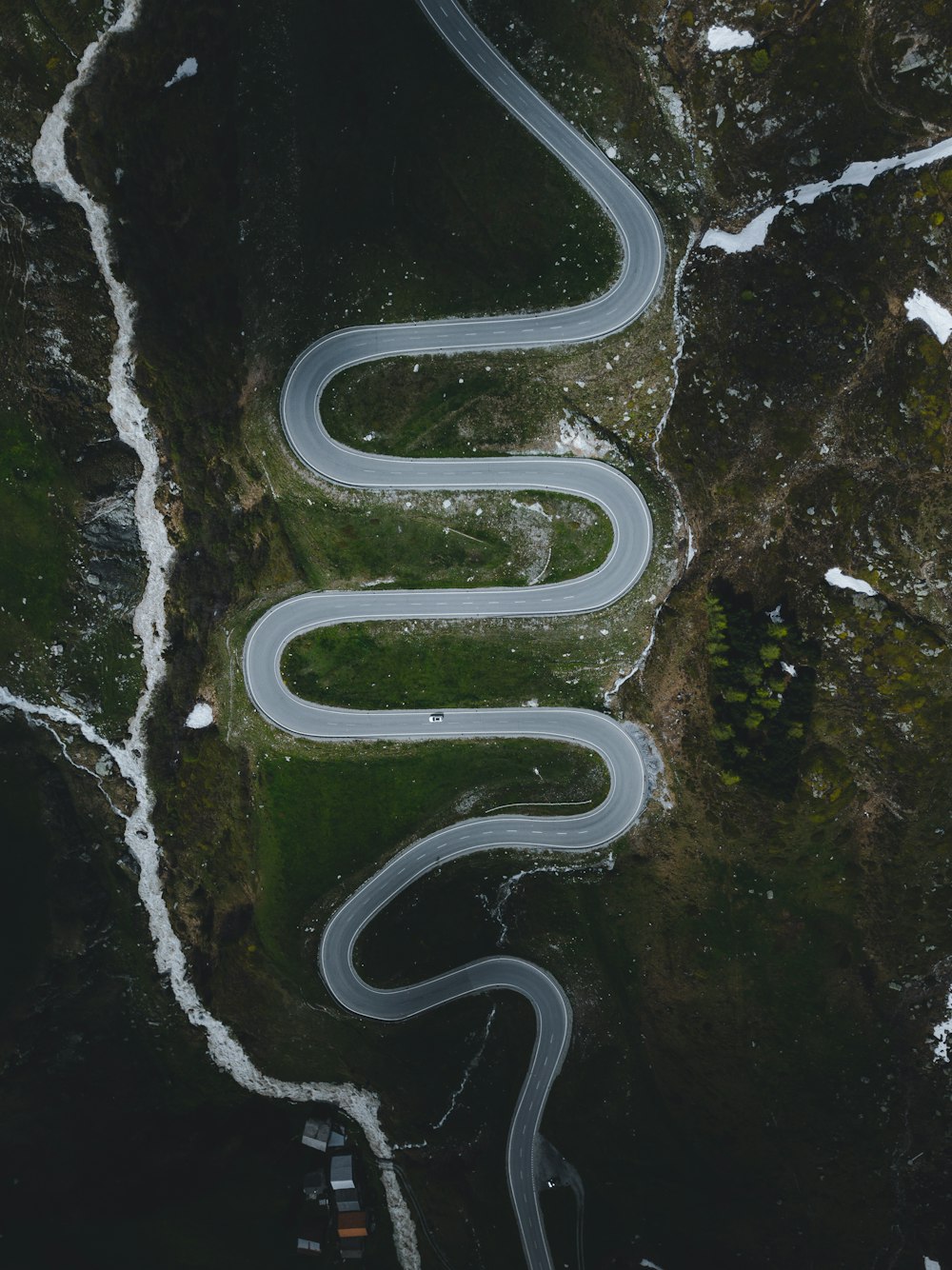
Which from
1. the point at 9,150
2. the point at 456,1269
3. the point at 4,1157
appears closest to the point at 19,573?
the point at 9,150

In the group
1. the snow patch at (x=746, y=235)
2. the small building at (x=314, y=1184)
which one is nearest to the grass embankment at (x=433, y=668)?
the snow patch at (x=746, y=235)

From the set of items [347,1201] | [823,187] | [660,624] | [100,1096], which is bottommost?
[347,1201]

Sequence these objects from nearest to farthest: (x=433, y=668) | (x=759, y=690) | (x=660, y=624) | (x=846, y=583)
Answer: (x=846, y=583) < (x=759, y=690) < (x=660, y=624) < (x=433, y=668)

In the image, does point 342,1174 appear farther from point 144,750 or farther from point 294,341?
point 294,341

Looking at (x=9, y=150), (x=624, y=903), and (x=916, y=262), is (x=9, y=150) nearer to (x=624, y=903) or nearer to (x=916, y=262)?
(x=916, y=262)

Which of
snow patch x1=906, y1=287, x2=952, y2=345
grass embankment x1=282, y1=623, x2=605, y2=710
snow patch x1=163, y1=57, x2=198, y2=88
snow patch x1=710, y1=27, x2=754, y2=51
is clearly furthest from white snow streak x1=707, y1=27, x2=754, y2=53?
grass embankment x1=282, y1=623, x2=605, y2=710

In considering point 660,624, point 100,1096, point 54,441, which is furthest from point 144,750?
point 660,624

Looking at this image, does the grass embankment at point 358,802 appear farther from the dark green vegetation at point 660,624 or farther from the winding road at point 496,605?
the winding road at point 496,605

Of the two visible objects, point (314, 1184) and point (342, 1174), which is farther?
point (342, 1174)
